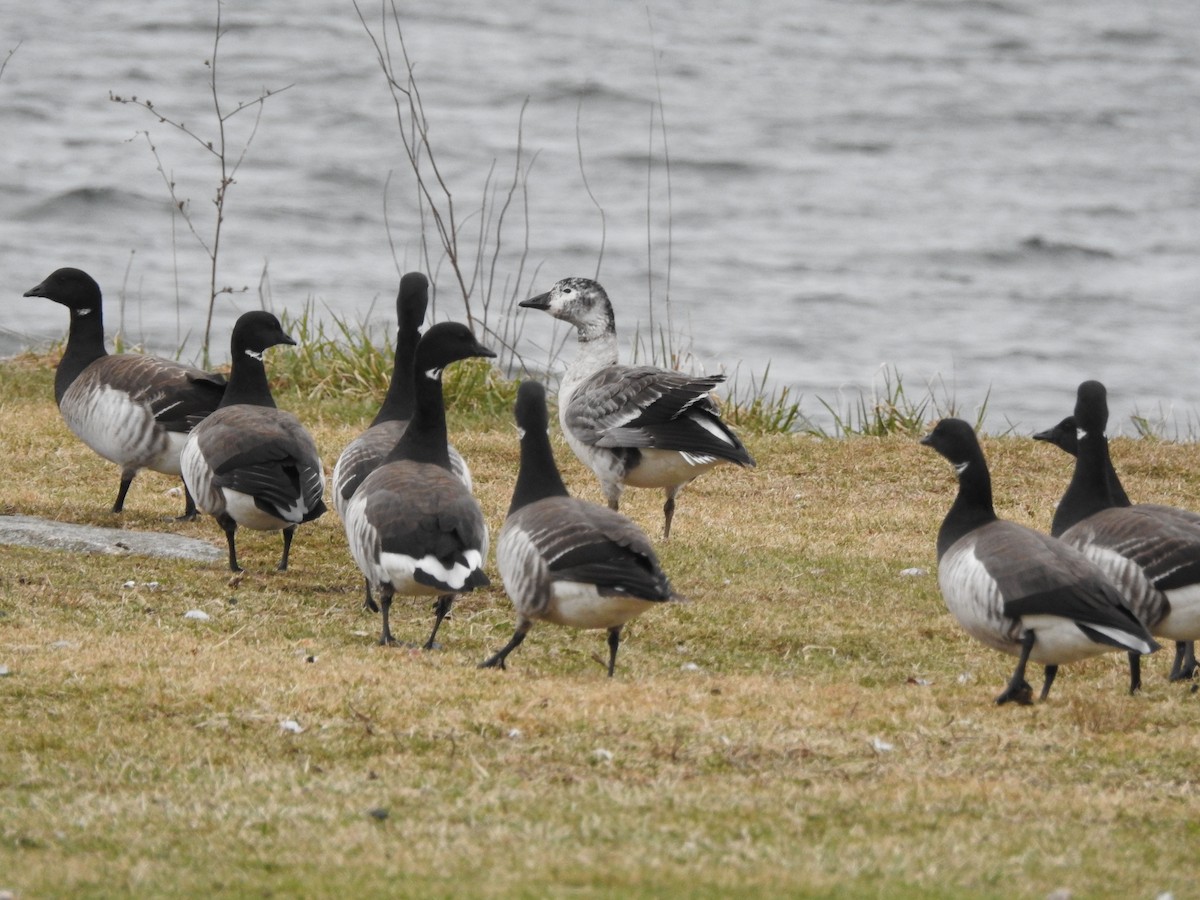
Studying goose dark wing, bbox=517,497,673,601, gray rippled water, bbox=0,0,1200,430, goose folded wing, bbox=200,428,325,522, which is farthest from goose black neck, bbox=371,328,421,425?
gray rippled water, bbox=0,0,1200,430

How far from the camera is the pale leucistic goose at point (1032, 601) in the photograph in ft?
25.5

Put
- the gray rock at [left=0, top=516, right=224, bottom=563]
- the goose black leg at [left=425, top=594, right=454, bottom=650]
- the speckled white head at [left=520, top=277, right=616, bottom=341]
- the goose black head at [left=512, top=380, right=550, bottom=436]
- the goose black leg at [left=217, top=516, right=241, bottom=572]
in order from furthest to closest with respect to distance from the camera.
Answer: the speckled white head at [left=520, top=277, right=616, bottom=341] < the gray rock at [left=0, top=516, right=224, bottom=563] < the goose black leg at [left=217, top=516, right=241, bottom=572] < the goose black head at [left=512, top=380, right=550, bottom=436] < the goose black leg at [left=425, top=594, right=454, bottom=650]

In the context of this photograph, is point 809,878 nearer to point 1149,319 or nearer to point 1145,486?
point 1145,486

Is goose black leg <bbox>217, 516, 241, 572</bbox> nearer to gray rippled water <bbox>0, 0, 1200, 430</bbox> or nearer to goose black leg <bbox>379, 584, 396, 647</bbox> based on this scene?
goose black leg <bbox>379, 584, 396, 647</bbox>

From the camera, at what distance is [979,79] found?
148ft

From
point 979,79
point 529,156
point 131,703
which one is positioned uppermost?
point 979,79

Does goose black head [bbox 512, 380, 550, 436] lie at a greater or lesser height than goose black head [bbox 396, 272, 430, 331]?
lesser

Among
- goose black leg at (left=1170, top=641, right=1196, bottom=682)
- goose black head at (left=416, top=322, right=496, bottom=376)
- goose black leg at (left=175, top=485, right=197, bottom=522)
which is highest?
goose black head at (left=416, top=322, right=496, bottom=376)

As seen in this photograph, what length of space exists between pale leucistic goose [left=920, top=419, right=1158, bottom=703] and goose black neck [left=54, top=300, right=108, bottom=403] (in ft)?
25.3

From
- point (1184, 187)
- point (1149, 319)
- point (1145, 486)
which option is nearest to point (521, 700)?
point (1145, 486)

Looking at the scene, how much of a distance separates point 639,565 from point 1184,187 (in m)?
32.7

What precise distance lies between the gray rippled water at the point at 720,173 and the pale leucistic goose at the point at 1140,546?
13.0 meters

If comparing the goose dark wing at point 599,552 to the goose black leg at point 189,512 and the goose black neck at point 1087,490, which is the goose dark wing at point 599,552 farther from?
the goose black leg at point 189,512

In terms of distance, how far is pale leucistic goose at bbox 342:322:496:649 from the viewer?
8836 mm
